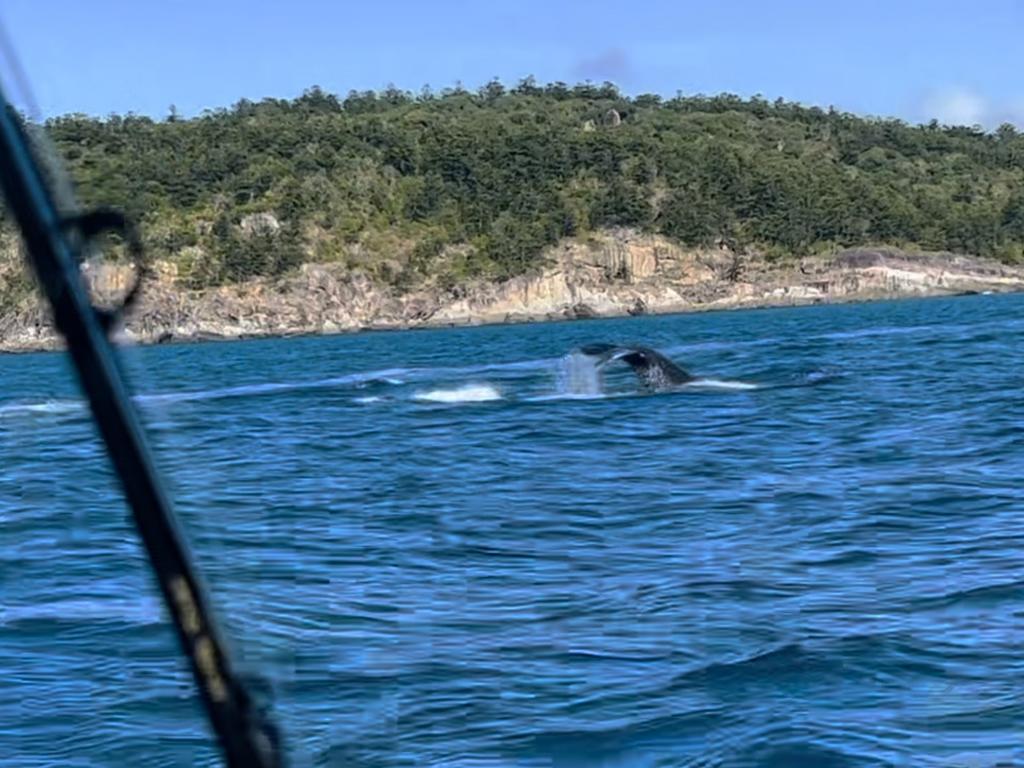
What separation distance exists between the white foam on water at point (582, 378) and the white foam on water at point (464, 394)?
1.40 meters

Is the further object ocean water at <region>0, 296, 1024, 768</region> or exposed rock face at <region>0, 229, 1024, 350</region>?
exposed rock face at <region>0, 229, 1024, 350</region>

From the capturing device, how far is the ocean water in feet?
26.5

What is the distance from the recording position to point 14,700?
915 cm

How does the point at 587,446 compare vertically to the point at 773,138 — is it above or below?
below

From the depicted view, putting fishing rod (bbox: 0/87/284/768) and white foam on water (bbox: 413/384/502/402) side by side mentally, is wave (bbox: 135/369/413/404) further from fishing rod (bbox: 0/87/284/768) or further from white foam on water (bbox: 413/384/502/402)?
fishing rod (bbox: 0/87/284/768)

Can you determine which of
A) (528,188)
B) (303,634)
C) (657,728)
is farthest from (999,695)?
(528,188)

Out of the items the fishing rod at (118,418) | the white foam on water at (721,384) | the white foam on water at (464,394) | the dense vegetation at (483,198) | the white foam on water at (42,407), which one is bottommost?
the white foam on water at (721,384)

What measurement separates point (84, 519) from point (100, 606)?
571cm

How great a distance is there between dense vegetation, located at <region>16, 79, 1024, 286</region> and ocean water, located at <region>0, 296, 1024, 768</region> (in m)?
126

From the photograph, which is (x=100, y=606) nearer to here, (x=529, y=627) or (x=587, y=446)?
(x=529, y=627)

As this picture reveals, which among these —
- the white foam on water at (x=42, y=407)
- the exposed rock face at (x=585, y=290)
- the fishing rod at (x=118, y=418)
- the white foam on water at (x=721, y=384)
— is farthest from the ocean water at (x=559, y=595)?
the exposed rock face at (x=585, y=290)

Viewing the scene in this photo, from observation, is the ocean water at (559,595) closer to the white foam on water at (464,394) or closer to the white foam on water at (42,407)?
the white foam on water at (464,394)

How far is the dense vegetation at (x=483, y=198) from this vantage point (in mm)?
152625

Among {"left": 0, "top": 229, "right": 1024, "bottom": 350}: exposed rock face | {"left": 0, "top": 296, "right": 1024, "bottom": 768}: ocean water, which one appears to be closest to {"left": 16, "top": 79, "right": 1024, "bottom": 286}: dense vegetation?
{"left": 0, "top": 229, "right": 1024, "bottom": 350}: exposed rock face
